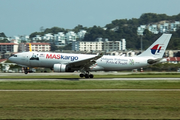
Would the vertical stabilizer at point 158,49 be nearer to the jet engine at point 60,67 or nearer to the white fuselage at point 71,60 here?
the white fuselage at point 71,60

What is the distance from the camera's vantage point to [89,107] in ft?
68.7

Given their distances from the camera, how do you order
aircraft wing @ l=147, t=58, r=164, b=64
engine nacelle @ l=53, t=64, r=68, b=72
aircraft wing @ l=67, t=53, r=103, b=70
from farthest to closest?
aircraft wing @ l=147, t=58, r=164, b=64, aircraft wing @ l=67, t=53, r=103, b=70, engine nacelle @ l=53, t=64, r=68, b=72

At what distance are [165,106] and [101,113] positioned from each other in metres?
4.58

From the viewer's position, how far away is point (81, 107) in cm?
2092

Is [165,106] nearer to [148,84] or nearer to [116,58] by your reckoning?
[148,84]

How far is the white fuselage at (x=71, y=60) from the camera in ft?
150

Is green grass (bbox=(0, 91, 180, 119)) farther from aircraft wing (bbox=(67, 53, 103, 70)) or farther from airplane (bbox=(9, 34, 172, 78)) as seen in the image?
airplane (bbox=(9, 34, 172, 78))

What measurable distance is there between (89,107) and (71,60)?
25.3 meters

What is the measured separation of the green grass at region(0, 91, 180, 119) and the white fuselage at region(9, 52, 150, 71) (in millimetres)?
19628

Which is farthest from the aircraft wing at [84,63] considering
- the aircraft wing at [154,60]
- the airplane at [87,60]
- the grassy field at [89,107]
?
the grassy field at [89,107]

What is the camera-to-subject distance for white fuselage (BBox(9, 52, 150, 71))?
45.7m

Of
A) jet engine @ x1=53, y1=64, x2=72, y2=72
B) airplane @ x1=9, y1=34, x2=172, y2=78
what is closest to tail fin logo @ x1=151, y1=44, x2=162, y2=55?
airplane @ x1=9, y1=34, x2=172, y2=78

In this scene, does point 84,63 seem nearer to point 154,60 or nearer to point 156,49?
point 154,60

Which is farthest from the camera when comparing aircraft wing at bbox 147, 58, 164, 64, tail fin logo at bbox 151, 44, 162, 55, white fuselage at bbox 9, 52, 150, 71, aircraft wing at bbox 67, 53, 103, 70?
tail fin logo at bbox 151, 44, 162, 55
